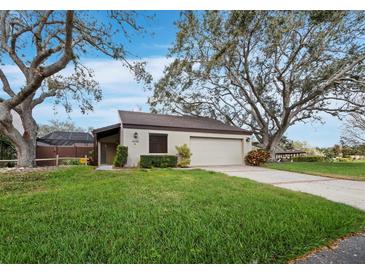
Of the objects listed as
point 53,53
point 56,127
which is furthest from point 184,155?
point 56,127

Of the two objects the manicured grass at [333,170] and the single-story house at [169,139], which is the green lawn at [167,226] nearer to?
the manicured grass at [333,170]

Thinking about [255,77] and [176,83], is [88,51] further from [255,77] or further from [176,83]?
[255,77]

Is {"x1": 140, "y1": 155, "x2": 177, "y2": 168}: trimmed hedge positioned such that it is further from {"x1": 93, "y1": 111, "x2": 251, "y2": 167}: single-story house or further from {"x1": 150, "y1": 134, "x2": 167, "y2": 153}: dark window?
{"x1": 150, "y1": 134, "x2": 167, "y2": 153}: dark window

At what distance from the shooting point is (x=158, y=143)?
45.6 feet

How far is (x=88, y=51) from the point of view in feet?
33.2

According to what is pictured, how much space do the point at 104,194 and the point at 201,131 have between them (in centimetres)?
1020

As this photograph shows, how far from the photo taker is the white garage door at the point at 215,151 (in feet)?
49.8

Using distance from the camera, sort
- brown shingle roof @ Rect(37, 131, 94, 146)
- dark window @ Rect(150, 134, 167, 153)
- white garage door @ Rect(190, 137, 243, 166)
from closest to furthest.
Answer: dark window @ Rect(150, 134, 167, 153), white garage door @ Rect(190, 137, 243, 166), brown shingle roof @ Rect(37, 131, 94, 146)

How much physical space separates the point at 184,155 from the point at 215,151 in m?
2.81

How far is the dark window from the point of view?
13.7 metres

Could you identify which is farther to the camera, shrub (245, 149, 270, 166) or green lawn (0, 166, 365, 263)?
Answer: shrub (245, 149, 270, 166)

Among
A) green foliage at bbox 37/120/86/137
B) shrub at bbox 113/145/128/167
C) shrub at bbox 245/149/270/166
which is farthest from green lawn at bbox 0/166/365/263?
green foliage at bbox 37/120/86/137

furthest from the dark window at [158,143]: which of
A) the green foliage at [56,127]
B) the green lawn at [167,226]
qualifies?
the green foliage at [56,127]

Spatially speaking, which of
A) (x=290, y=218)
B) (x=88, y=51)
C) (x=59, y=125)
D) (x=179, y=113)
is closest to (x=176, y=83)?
(x=179, y=113)
